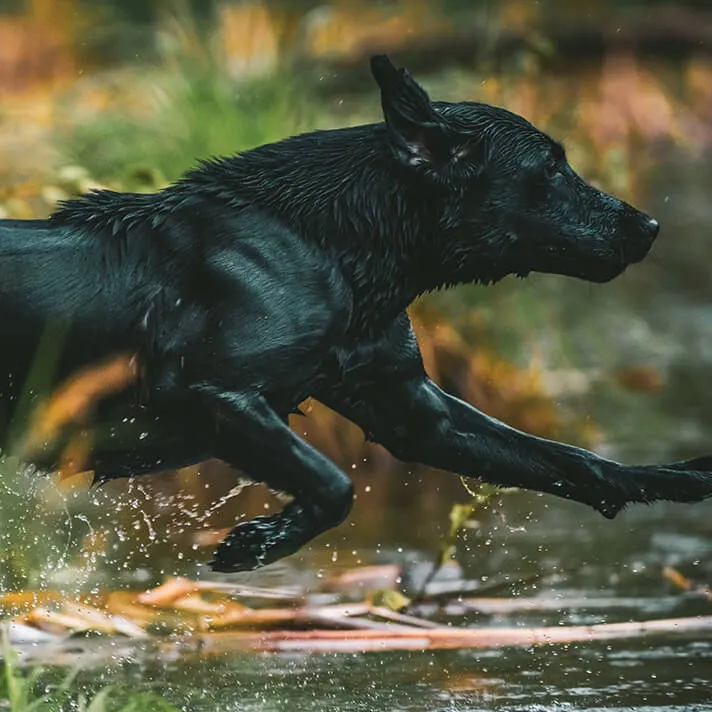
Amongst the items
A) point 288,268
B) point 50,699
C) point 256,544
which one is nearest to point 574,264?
point 288,268

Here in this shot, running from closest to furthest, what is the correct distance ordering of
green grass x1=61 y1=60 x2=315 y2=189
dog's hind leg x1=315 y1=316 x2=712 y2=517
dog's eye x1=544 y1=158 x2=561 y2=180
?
dog's eye x1=544 y1=158 x2=561 y2=180, dog's hind leg x1=315 y1=316 x2=712 y2=517, green grass x1=61 y1=60 x2=315 y2=189

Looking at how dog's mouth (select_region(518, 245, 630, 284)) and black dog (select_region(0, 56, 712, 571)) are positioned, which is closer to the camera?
black dog (select_region(0, 56, 712, 571))

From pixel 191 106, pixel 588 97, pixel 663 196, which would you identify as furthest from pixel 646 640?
pixel 588 97

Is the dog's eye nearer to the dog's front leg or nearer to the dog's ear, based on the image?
the dog's ear

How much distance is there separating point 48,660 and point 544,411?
3070mm

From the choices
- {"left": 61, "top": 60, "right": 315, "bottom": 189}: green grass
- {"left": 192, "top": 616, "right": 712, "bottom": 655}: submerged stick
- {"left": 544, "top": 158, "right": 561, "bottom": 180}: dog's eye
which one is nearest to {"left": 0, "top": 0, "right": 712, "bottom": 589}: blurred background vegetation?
{"left": 61, "top": 60, "right": 315, "bottom": 189}: green grass

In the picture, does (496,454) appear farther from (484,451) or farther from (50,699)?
(50,699)

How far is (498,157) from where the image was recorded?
12.4ft

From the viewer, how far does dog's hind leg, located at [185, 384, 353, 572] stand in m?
3.55

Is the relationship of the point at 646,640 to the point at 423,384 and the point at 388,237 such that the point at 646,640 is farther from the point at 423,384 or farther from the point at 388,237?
the point at 388,237

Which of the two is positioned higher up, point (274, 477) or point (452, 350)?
point (452, 350)

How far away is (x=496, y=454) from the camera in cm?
400

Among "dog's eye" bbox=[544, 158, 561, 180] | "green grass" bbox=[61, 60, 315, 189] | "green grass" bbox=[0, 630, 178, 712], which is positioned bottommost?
"green grass" bbox=[0, 630, 178, 712]

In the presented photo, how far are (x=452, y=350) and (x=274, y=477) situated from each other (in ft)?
10.5
